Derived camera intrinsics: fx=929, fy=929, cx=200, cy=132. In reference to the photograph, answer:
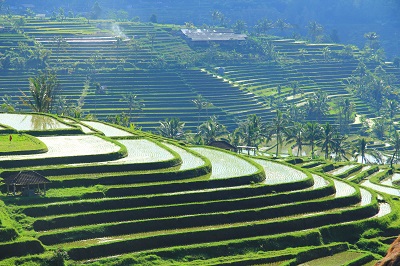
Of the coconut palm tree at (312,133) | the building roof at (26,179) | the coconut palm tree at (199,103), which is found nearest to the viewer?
the building roof at (26,179)

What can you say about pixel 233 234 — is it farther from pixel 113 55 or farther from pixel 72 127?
pixel 113 55

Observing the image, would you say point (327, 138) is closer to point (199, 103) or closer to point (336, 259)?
point (199, 103)

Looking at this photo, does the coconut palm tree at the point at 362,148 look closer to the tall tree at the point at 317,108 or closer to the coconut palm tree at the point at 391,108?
the tall tree at the point at 317,108

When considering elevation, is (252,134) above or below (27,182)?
below

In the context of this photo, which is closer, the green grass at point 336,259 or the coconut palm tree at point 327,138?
the green grass at point 336,259

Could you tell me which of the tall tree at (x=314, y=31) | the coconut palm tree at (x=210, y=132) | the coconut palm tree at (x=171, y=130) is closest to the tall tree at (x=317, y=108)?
the coconut palm tree at (x=210, y=132)

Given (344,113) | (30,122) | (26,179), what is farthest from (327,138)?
(26,179)

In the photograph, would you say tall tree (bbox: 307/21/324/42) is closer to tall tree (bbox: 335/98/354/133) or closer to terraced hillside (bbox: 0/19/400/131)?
terraced hillside (bbox: 0/19/400/131)
